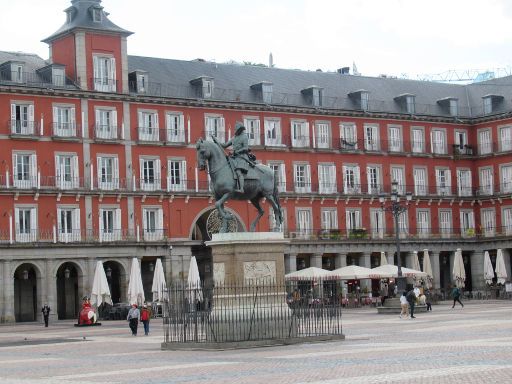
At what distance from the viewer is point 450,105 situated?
98.9 m

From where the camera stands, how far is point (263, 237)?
3478cm

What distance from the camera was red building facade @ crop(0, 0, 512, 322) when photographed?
2933 inches

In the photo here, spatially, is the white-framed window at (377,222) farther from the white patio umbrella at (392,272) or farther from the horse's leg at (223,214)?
the horse's leg at (223,214)

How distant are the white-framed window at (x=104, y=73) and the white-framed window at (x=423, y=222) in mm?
30881

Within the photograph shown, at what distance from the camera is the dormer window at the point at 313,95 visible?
90.2m

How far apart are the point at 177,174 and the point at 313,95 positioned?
49.2ft

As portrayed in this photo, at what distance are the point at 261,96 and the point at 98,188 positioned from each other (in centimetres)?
1700

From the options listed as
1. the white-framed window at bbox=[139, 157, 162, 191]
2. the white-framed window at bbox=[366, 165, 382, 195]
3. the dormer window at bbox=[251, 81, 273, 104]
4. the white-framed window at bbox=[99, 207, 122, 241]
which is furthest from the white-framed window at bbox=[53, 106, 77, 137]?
the white-framed window at bbox=[366, 165, 382, 195]

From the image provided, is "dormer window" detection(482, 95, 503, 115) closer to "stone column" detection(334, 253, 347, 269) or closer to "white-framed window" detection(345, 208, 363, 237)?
"white-framed window" detection(345, 208, 363, 237)

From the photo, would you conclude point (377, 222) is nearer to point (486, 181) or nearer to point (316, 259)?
point (316, 259)

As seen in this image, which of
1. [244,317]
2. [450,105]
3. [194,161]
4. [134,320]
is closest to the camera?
[244,317]

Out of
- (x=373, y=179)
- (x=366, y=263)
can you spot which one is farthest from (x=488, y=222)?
(x=366, y=263)

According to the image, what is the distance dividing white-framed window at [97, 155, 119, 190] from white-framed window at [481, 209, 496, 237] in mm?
35961

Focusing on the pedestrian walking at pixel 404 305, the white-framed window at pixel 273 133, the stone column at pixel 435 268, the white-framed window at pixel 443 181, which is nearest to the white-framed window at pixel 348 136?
the white-framed window at pixel 273 133
